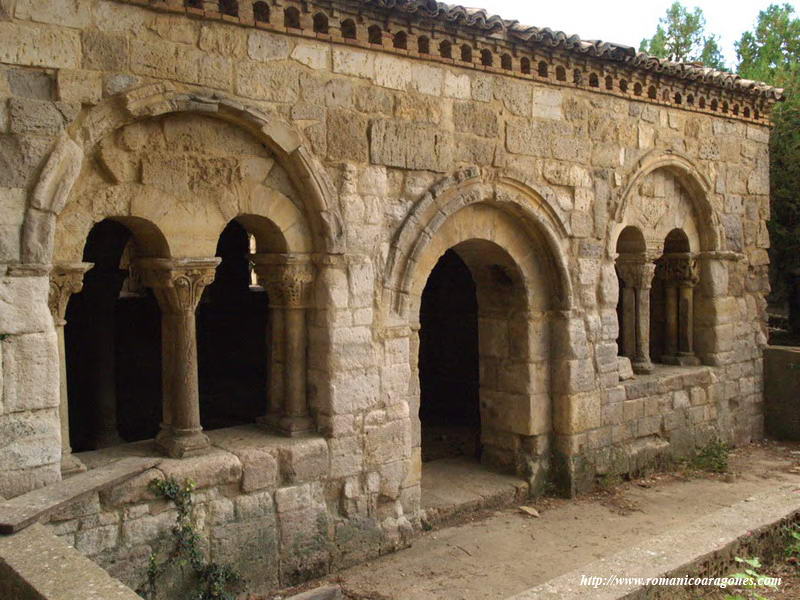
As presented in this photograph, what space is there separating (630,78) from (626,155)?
30.6 inches

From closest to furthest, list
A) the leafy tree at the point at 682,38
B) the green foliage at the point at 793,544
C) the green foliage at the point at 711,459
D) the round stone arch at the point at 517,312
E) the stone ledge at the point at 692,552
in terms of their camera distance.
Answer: the stone ledge at the point at 692,552 < the green foliage at the point at 793,544 < the round stone arch at the point at 517,312 < the green foliage at the point at 711,459 < the leafy tree at the point at 682,38

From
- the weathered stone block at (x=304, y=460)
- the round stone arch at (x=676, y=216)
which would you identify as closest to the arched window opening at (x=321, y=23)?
the weathered stone block at (x=304, y=460)

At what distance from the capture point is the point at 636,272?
832 centimetres

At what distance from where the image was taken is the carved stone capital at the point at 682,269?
8.87m

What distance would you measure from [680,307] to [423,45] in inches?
192

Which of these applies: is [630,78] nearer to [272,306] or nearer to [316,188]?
[316,188]

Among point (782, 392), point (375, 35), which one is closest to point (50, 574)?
point (375, 35)

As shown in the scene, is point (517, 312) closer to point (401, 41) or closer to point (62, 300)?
point (401, 41)

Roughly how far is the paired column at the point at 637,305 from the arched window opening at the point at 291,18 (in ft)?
15.3

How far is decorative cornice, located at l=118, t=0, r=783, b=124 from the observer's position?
521 centimetres

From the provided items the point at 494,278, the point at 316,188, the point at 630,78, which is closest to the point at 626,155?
the point at 630,78

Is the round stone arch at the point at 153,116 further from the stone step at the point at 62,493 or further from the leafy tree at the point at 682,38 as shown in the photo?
the leafy tree at the point at 682,38

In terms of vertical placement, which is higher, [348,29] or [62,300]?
[348,29]

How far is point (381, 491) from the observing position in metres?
5.75
